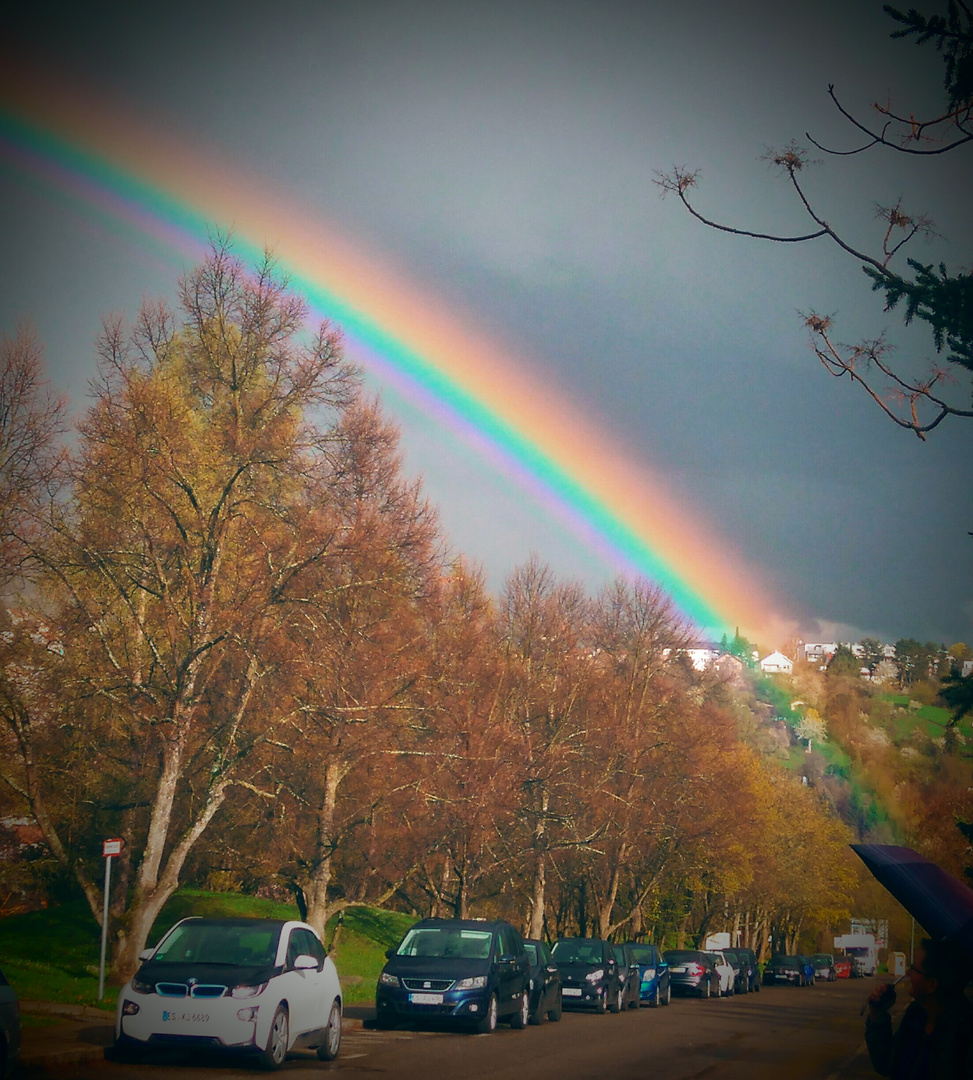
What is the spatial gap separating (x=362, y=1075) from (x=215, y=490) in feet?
49.5

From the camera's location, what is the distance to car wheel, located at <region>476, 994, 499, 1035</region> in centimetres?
1748

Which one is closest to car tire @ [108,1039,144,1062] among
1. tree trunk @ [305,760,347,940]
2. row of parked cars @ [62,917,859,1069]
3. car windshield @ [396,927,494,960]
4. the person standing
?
row of parked cars @ [62,917,859,1069]

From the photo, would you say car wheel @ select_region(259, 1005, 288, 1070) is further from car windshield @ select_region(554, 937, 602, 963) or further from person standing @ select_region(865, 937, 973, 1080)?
car windshield @ select_region(554, 937, 602, 963)

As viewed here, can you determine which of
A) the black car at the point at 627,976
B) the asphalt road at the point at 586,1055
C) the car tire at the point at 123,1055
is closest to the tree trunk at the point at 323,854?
the asphalt road at the point at 586,1055

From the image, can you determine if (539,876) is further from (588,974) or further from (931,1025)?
(931,1025)

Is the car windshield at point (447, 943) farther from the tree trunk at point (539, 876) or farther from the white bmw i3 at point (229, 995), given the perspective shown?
the tree trunk at point (539, 876)

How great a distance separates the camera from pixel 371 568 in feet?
78.8

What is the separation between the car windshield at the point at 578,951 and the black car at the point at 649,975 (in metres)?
4.10

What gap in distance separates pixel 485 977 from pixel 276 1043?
6381 mm

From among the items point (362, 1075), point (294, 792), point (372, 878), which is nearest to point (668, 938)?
point (372, 878)

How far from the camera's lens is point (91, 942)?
85.1 feet

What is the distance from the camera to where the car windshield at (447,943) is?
18.0 meters

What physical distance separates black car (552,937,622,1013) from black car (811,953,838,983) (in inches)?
1689

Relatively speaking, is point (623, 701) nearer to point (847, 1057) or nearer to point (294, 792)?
point (294, 792)
